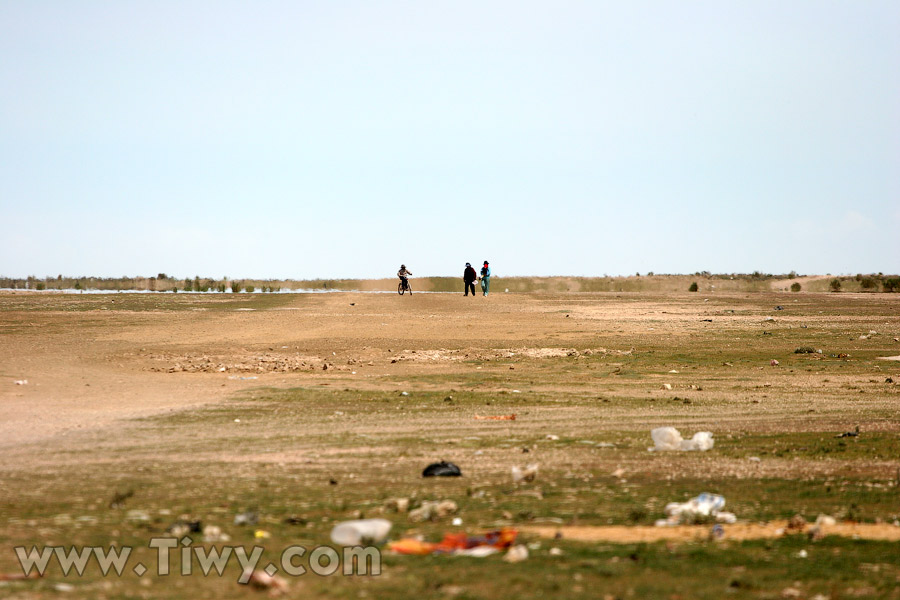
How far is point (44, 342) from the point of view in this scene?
1091 inches

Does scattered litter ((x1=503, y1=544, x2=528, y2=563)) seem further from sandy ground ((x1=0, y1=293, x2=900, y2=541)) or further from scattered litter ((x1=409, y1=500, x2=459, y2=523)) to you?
scattered litter ((x1=409, y1=500, x2=459, y2=523))

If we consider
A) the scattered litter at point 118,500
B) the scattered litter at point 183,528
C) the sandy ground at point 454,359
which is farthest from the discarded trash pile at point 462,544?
the scattered litter at point 118,500

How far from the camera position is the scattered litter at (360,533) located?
6.75 meters

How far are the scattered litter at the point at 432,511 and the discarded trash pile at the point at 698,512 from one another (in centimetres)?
166

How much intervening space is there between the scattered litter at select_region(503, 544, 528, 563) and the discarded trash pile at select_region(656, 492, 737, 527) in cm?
148

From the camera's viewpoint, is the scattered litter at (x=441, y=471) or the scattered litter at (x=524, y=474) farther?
the scattered litter at (x=441, y=471)

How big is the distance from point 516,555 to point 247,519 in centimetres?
232

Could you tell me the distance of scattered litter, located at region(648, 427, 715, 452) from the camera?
1102cm

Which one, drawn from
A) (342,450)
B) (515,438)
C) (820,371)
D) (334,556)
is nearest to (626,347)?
(820,371)

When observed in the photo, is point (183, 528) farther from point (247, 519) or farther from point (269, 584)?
point (269, 584)

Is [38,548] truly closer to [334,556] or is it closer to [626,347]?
[334,556]

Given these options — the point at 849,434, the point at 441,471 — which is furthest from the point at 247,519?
the point at 849,434

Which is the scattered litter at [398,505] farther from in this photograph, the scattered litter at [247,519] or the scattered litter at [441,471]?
the scattered litter at [441,471]

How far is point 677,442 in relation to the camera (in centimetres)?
1109
